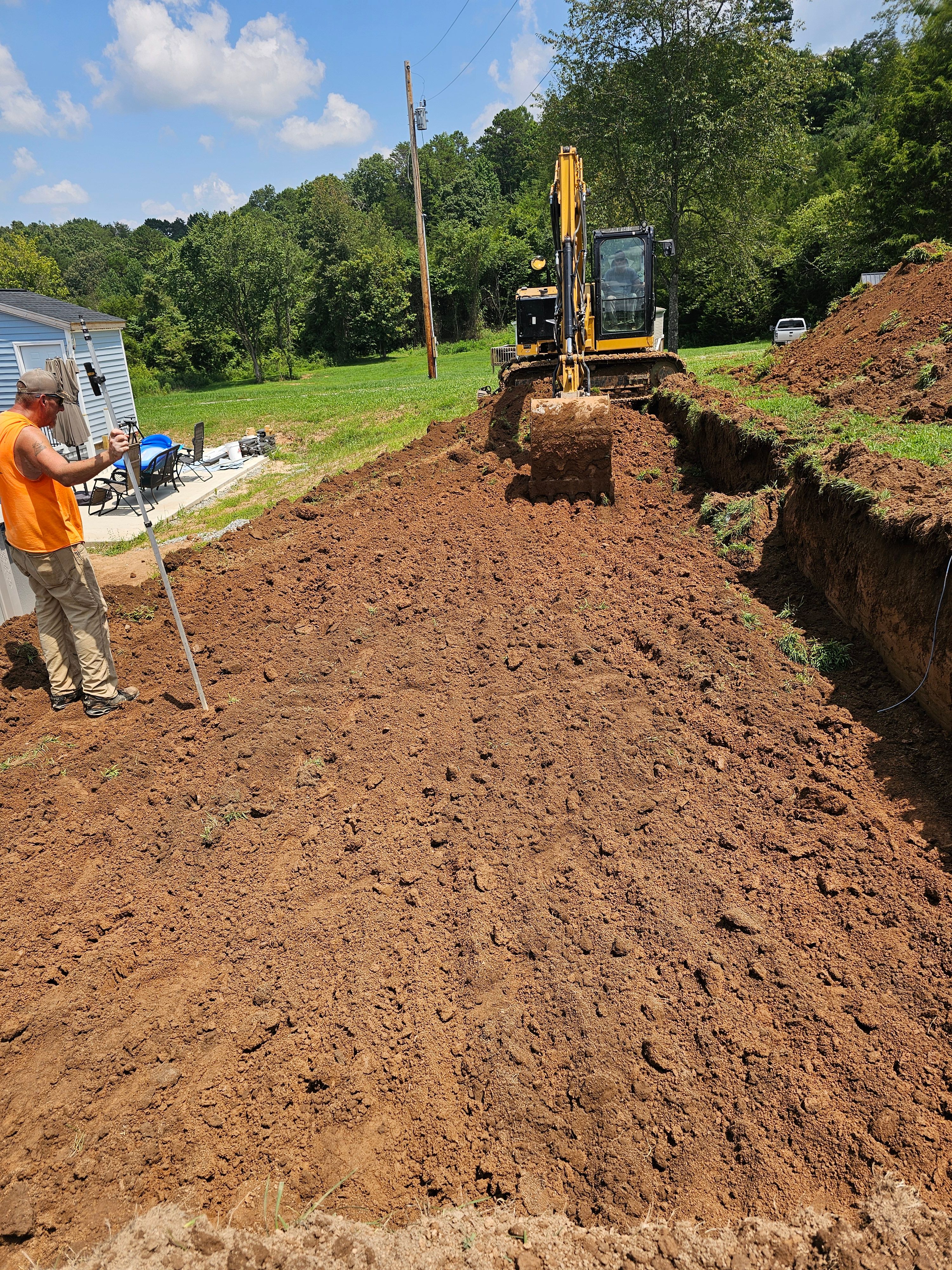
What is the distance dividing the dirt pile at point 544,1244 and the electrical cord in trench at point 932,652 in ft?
8.15

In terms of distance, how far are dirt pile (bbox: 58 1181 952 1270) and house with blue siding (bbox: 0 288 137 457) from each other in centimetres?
1449

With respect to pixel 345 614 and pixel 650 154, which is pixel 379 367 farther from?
pixel 345 614

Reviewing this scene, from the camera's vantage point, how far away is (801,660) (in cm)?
506

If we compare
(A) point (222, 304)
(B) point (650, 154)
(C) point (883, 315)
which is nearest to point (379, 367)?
(A) point (222, 304)

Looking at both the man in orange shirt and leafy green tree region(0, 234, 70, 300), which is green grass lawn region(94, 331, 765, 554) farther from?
leafy green tree region(0, 234, 70, 300)

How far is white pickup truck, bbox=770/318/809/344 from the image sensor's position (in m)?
25.5

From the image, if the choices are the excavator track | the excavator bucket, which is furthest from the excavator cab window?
the excavator bucket

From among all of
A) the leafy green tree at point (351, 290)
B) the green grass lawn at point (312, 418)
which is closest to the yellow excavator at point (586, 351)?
the green grass lawn at point (312, 418)

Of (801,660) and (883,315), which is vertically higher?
(883,315)

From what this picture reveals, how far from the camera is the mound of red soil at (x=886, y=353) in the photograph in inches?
286

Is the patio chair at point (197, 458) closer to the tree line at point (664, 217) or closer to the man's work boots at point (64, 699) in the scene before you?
the man's work boots at point (64, 699)

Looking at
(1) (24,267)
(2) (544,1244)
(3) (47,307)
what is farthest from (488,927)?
(1) (24,267)

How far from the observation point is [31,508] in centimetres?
532

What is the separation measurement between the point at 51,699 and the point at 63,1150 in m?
3.75
